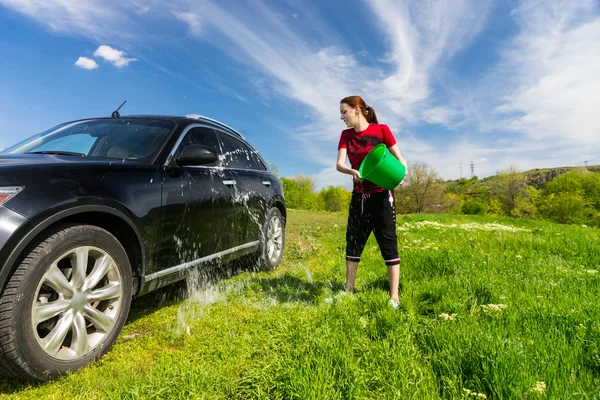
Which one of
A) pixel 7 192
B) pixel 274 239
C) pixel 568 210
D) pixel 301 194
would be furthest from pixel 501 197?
pixel 7 192

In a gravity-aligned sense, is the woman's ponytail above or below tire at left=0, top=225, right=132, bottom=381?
above

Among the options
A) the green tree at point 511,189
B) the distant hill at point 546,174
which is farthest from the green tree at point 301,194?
the distant hill at point 546,174

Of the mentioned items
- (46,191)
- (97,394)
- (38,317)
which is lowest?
(97,394)

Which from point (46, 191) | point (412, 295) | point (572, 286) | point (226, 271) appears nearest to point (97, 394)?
point (46, 191)

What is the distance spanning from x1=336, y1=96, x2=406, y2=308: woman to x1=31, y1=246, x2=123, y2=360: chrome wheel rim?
2.07 m

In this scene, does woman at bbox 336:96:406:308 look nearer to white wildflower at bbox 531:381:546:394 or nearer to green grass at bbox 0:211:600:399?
green grass at bbox 0:211:600:399

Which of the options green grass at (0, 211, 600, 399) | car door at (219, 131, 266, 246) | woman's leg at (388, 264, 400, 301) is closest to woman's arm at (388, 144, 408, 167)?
woman's leg at (388, 264, 400, 301)

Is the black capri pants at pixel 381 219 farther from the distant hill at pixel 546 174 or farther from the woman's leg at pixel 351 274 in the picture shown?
the distant hill at pixel 546 174

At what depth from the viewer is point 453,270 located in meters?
4.26

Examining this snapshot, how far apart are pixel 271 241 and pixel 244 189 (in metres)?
1.15

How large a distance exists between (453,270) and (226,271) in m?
2.94

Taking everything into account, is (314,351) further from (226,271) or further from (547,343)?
(226,271)

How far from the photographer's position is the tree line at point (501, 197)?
168 feet

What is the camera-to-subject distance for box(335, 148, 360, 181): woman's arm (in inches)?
125
